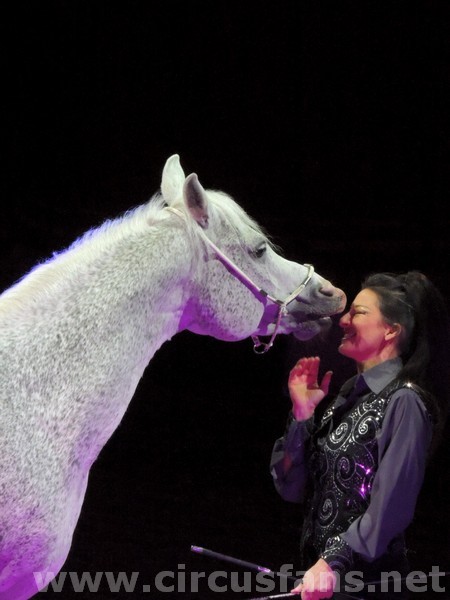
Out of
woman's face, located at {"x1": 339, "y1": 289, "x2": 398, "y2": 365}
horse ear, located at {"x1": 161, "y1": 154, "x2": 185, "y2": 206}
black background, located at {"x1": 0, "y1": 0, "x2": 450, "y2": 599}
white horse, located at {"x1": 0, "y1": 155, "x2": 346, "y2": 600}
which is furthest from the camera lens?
black background, located at {"x1": 0, "y1": 0, "x2": 450, "y2": 599}

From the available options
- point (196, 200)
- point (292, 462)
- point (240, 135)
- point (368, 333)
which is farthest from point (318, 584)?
point (240, 135)

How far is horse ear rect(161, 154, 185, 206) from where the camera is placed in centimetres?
149

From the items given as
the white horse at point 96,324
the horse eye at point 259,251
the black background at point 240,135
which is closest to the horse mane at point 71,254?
the white horse at point 96,324

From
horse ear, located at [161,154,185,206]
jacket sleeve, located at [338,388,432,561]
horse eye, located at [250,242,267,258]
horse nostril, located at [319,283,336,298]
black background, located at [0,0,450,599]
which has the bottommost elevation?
jacket sleeve, located at [338,388,432,561]

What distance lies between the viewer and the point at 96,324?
49.7 inches

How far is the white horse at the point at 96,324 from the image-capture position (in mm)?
1167

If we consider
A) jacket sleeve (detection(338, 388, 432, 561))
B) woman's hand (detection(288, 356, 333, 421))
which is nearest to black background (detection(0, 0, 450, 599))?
woman's hand (detection(288, 356, 333, 421))

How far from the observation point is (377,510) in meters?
1.38

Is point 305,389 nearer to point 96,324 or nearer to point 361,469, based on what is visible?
point 361,469

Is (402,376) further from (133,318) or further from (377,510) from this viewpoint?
(133,318)

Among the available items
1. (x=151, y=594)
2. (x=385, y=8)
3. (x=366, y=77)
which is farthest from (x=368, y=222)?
(x=151, y=594)

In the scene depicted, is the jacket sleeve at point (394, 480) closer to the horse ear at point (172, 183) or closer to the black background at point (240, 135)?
the horse ear at point (172, 183)

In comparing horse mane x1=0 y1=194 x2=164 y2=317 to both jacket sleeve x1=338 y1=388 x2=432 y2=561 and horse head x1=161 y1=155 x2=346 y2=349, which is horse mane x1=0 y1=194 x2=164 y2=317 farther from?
jacket sleeve x1=338 y1=388 x2=432 y2=561

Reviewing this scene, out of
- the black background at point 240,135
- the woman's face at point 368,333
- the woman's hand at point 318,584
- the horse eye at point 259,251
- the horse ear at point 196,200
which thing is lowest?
the woman's hand at point 318,584
